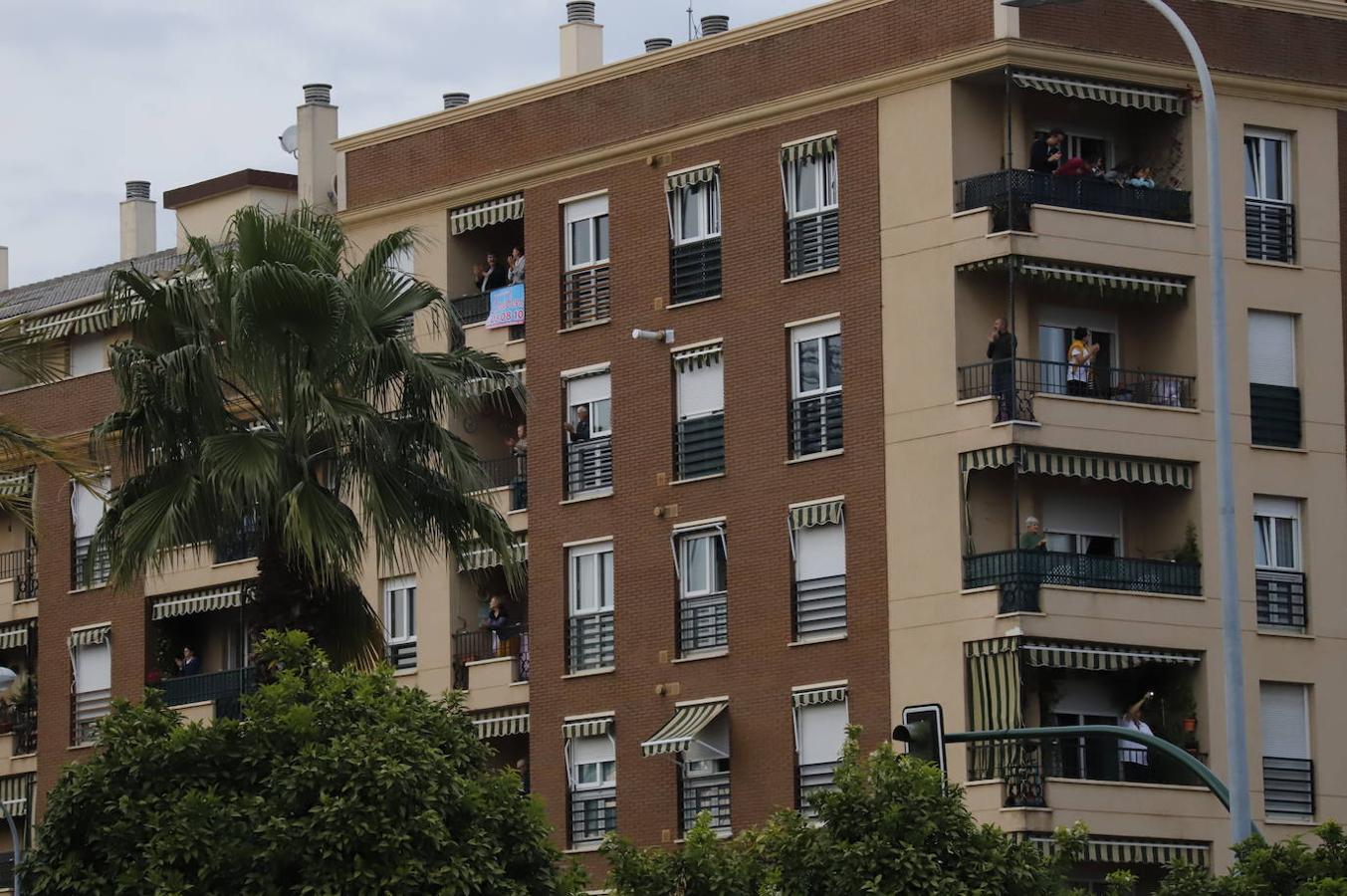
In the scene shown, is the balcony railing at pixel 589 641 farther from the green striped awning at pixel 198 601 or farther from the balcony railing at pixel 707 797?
the green striped awning at pixel 198 601

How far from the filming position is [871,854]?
3278cm

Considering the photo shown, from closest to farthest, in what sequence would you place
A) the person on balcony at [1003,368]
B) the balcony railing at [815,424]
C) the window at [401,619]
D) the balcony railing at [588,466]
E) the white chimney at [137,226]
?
the person on balcony at [1003,368] → the balcony railing at [815,424] → the balcony railing at [588,466] → the window at [401,619] → the white chimney at [137,226]

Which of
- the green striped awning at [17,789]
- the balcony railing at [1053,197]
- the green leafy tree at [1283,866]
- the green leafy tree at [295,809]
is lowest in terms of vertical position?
the green leafy tree at [1283,866]

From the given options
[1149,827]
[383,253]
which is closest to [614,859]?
[383,253]

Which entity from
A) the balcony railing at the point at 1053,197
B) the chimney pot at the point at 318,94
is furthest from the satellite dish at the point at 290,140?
the balcony railing at the point at 1053,197

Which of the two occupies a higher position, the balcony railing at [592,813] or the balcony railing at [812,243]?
the balcony railing at [812,243]

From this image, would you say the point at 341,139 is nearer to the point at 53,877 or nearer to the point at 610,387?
the point at 610,387

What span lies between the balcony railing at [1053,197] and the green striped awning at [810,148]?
8.51 ft

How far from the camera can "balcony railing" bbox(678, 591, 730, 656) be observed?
5319cm

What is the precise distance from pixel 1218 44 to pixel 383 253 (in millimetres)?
16885

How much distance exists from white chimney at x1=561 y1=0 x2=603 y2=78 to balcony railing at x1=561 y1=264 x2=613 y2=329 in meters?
5.52

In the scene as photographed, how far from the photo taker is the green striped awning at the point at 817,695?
168ft

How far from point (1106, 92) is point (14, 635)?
26377 millimetres

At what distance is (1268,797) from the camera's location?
5034 centimetres
